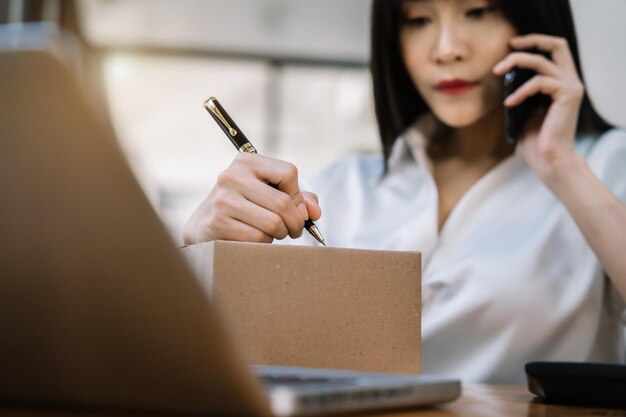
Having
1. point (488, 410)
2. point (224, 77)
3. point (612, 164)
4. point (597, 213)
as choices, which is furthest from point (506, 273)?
point (224, 77)

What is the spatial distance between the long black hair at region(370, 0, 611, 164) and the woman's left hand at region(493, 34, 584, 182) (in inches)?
1.9

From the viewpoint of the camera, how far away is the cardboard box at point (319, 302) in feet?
1.83

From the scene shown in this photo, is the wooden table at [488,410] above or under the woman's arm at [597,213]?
under

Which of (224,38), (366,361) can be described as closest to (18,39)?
(366,361)

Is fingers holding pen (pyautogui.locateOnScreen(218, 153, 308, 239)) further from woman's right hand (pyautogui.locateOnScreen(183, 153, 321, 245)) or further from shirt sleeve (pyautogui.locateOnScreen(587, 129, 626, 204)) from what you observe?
shirt sleeve (pyautogui.locateOnScreen(587, 129, 626, 204))

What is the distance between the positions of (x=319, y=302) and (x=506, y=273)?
21.8 inches

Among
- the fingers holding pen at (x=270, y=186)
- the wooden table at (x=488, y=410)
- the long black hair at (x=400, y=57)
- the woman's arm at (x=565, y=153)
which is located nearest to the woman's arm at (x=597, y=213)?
the woman's arm at (x=565, y=153)

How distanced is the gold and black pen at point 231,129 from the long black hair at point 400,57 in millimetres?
552

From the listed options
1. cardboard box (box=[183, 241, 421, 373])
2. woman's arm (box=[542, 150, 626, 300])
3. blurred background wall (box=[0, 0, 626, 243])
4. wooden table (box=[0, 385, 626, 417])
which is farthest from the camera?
blurred background wall (box=[0, 0, 626, 243])

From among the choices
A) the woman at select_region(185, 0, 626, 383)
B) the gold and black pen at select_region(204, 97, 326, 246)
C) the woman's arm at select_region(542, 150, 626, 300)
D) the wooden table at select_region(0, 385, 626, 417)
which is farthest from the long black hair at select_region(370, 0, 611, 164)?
the wooden table at select_region(0, 385, 626, 417)

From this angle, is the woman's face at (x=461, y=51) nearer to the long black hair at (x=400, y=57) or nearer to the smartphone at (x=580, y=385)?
the long black hair at (x=400, y=57)

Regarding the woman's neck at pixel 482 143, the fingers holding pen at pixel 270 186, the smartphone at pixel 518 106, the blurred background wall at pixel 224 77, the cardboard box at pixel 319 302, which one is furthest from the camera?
the blurred background wall at pixel 224 77

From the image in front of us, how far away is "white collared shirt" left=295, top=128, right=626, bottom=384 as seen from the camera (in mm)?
1036

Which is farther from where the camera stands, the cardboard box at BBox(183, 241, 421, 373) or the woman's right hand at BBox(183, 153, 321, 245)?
the woman's right hand at BBox(183, 153, 321, 245)
